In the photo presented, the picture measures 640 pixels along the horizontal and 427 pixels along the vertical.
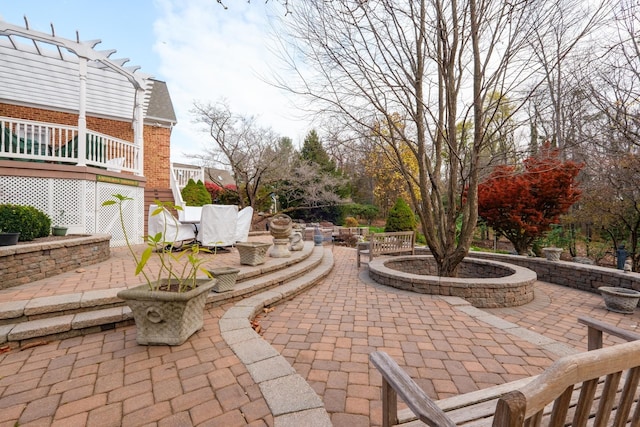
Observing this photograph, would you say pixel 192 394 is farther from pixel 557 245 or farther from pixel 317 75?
pixel 557 245

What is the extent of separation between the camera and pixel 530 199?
7965mm

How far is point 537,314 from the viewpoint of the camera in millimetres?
3984

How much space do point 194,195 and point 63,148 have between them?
16.6 ft

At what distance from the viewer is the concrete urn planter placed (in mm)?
2264

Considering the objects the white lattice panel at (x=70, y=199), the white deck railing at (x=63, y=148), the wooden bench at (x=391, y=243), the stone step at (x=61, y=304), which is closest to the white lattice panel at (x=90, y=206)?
the white lattice panel at (x=70, y=199)

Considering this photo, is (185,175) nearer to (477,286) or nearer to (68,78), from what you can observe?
(68,78)

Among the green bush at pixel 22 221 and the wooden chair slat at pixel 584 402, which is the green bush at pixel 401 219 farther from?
the wooden chair slat at pixel 584 402

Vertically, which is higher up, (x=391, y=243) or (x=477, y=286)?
(x=391, y=243)

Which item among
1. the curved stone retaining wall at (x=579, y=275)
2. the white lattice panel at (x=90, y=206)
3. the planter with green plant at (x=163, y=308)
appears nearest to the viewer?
the planter with green plant at (x=163, y=308)

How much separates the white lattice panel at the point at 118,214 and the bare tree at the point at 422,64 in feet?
15.8

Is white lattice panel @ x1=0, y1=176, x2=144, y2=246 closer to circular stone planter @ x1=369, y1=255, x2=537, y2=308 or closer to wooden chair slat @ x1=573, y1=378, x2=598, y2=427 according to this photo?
circular stone planter @ x1=369, y1=255, x2=537, y2=308

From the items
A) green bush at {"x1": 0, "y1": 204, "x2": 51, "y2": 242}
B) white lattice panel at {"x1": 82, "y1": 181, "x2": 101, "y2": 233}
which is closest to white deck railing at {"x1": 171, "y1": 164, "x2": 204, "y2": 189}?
white lattice panel at {"x1": 82, "y1": 181, "x2": 101, "y2": 233}

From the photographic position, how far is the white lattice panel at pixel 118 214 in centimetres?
615

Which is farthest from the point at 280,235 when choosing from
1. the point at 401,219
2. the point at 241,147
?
the point at 241,147
